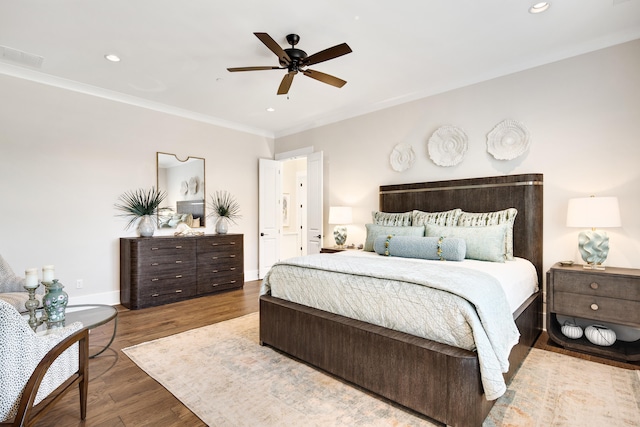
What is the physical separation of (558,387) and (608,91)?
264cm

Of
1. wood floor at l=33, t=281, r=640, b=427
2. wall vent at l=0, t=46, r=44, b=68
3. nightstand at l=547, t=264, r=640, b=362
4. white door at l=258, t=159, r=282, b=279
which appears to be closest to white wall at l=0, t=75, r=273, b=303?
wall vent at l=0, t=46, r=44, b=68

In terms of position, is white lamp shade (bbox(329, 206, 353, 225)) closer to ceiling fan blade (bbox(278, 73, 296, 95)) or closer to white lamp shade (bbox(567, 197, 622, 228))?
ceiling fan blade (bbox(278, 73, 296, 95))

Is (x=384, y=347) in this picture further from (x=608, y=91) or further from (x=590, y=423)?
(x=608, y=91)

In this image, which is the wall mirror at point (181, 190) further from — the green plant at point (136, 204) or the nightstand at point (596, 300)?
the nightstand at point (596, 300)

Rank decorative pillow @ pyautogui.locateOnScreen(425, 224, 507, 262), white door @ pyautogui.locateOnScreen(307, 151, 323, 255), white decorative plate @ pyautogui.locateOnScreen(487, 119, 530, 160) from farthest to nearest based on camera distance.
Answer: white door @ pyautogui.locateOnScreen(307, 151, 323, 255) < white decorative plate @ pyautogui.locateOnScreen(487, 119, 530, 160) < decorative pillow @ pyautogui.locateOnScreen(425, 224, 507, 262)

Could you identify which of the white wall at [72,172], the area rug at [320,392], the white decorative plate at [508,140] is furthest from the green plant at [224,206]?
the white decorative plate at [508,140]

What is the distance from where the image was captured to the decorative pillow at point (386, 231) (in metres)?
3.49

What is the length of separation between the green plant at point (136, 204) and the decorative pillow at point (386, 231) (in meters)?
3.05

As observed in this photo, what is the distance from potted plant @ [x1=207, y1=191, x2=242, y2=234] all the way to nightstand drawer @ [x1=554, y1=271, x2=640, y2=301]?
442 cm

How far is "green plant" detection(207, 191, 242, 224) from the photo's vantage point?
206 inches

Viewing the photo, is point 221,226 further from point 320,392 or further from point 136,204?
point 320,392

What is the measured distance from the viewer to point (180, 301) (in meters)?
4.41

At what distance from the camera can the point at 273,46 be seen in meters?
2.50

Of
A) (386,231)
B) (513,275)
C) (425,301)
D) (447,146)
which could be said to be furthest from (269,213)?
(425,301)
